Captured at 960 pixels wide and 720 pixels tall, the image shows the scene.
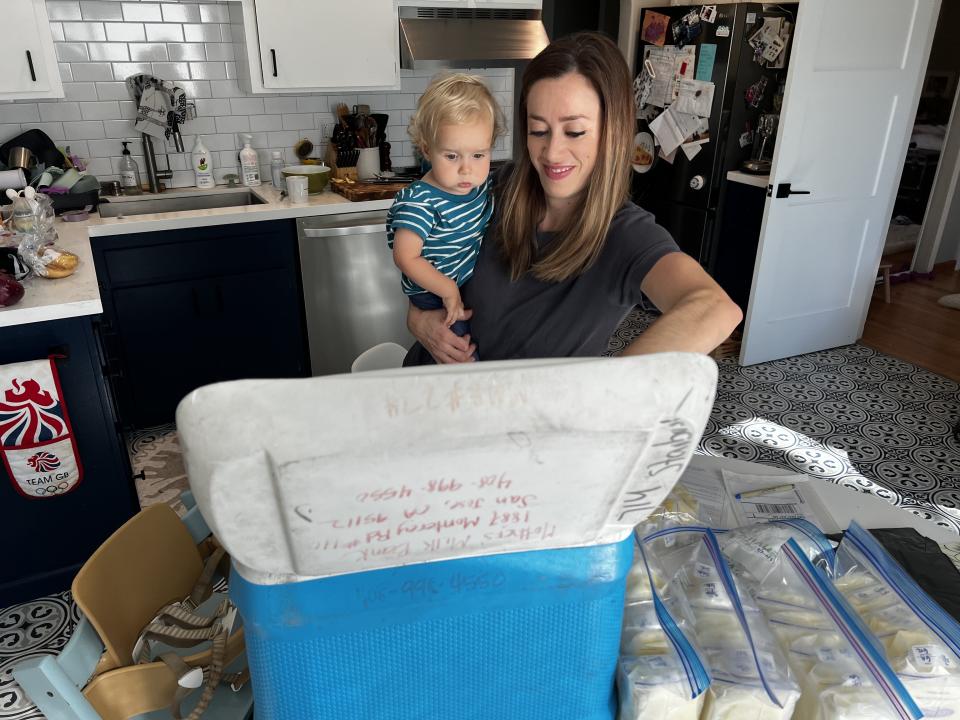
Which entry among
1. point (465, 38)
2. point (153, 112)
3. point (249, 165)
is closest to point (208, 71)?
point (153, 112)

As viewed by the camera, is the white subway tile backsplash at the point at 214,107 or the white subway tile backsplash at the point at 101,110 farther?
the white subway tile backsplash at the point at 214,107

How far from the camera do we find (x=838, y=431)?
311 cm

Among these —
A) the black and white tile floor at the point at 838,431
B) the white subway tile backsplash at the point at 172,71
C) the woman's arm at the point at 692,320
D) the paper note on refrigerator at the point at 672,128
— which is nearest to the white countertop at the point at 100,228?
the white subway tile backsplash at the point at 172,71

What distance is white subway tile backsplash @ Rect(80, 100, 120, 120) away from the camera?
3.11 m

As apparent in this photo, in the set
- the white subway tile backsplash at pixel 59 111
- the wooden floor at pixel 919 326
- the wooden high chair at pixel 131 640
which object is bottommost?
the wooden floor at pixel 919 326

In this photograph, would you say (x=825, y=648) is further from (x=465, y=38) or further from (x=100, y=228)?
(x=465, y=38)

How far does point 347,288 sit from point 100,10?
153cm

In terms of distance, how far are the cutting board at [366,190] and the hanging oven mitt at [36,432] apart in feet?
5.08

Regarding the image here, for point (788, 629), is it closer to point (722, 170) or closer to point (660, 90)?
point (722, 170)

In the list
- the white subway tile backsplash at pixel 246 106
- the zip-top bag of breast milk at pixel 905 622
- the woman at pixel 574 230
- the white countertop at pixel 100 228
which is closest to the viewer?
the zip-top bag of breast milk at pixel 905 622

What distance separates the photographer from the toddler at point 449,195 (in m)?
1.39

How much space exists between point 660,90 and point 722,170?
64cm

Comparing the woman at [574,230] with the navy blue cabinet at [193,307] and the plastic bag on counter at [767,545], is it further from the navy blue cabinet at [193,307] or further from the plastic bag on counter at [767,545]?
the navy blue cabinet at [193,307]

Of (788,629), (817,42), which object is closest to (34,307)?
(788,629)
